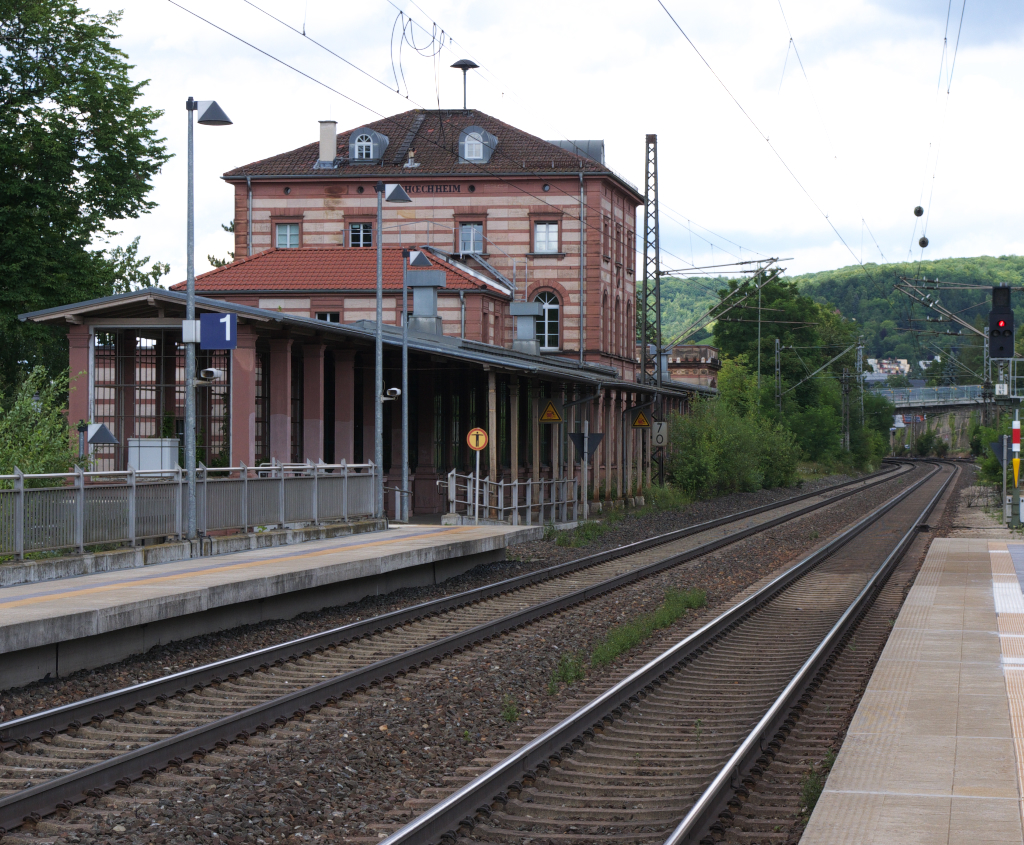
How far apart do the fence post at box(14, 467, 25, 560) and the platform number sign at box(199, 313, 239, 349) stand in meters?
4.48

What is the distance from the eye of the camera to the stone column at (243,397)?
21203mm

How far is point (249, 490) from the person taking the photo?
747 inches

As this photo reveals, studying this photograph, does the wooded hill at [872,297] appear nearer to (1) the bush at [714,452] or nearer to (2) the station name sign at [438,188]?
(2) the station name sign at [438,188]

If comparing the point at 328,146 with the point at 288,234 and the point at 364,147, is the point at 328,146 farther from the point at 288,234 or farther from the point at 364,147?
the point at 288,234

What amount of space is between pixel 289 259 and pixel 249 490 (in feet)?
97.2

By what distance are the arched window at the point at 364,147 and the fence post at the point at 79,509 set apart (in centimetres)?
4426

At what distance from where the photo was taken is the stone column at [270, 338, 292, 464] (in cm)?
2289

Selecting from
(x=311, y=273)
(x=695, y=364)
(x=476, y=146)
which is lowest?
(x=695, y=364)

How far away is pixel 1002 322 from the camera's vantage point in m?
26.2

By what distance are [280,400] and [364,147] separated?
120 ft

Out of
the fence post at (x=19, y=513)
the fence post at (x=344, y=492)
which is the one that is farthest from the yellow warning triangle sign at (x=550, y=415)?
the fence post at (x=19, y=513)

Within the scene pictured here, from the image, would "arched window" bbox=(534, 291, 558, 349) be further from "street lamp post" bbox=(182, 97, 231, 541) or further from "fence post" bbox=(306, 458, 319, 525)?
"street lamp post" bbox=(182, 97, 231, 541)

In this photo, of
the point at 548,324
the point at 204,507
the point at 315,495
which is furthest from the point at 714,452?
the point at 204,507

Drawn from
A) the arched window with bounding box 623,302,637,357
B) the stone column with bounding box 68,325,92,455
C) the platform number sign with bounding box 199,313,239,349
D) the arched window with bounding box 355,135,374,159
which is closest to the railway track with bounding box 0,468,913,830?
the platform number sign with bounding box 199,313,239,349
